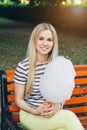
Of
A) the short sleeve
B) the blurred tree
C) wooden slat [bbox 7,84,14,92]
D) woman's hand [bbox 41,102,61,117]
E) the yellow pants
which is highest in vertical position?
the blurred tree

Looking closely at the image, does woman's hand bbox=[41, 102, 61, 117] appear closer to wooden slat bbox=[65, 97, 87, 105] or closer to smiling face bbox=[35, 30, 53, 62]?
smiling face bbox=[35, 30, 53, 62]

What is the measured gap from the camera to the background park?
12141mm

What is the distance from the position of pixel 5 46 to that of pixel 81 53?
287 cm

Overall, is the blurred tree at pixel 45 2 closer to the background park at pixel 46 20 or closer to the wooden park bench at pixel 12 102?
the background park at pixel 46 20

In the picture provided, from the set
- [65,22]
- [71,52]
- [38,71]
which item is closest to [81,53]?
[71,52]

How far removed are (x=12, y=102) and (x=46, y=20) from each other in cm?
2328

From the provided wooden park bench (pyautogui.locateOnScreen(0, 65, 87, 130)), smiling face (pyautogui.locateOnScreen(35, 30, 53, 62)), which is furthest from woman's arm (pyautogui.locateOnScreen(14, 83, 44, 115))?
smiling face (pyautogui.locateOnScreen(35, 30, 53, 62))

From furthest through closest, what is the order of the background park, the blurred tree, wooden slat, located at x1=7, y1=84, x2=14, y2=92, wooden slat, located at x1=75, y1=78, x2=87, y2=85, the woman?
the blurred tree < the background park < wooden slat, located at x1=75, y1=78, x2=87, y2=85 < wooden slat, located at x1=7, y1=84, x2=14, y2=92 < the woman

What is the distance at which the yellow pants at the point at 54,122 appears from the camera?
3492mm

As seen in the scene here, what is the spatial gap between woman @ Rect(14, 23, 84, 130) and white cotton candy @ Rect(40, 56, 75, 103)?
11.4 inches

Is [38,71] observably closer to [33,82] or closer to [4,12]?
[33,82]

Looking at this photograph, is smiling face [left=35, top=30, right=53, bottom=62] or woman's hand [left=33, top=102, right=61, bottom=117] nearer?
woman's hand [left=33, top=102, right=61, bottom=117]

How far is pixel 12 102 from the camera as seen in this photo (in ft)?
13.8

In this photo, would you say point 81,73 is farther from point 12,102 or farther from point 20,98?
point 20,98
